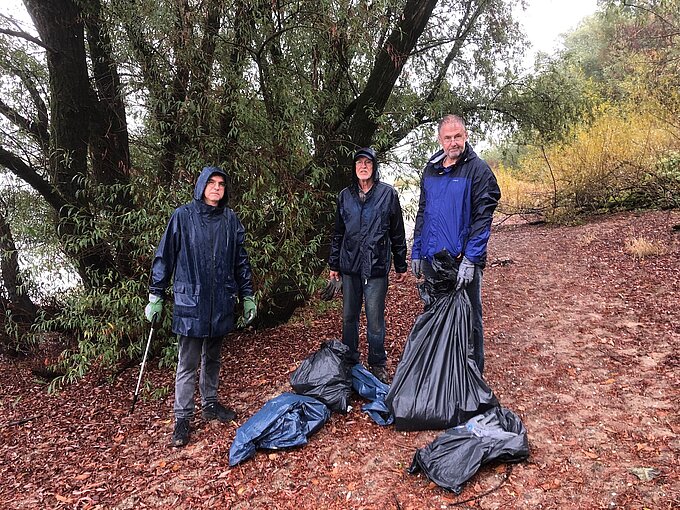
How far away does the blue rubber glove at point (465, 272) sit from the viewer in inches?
114

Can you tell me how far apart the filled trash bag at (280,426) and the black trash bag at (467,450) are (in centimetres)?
72

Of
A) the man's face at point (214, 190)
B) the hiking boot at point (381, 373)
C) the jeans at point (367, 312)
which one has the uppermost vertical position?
the man's face at point (214, 190)

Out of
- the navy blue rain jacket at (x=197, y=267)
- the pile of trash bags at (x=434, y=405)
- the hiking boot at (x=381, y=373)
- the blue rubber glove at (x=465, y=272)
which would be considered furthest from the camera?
the hiking boot at (x=381, y=373)

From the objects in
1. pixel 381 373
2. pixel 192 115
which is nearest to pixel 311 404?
pixel 381 373

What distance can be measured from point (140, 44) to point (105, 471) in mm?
3230

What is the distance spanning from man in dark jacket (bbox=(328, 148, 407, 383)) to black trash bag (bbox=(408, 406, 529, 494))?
98 cm

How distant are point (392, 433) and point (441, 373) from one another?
49 centimetres

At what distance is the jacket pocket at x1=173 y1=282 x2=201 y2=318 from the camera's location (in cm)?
299

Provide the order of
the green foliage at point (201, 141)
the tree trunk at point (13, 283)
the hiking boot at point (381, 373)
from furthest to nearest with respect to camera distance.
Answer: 1. the tree trunk at point (13, 283)
2. the green foliage at point (201, 141)
3. the hiking boot at point (381, 373)

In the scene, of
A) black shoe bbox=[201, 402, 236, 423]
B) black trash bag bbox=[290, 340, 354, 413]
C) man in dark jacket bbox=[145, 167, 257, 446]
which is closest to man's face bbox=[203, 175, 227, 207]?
man in dark jacket bbox=[145, 167, 257, 446]

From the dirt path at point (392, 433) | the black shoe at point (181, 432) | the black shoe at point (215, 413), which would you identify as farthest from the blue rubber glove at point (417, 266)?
the black shoe at point (181, 432)

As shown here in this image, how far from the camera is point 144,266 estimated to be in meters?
3.98

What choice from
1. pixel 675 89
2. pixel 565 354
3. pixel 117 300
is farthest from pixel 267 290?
pixel 675 89

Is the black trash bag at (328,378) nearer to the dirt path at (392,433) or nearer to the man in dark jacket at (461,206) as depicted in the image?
the dirt path at (392,433)
